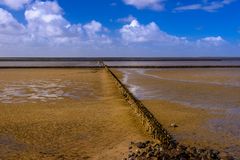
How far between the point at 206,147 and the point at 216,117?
444 centimetres

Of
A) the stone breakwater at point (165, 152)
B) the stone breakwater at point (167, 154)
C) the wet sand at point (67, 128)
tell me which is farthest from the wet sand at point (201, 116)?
the wet sand at point (67, 128)

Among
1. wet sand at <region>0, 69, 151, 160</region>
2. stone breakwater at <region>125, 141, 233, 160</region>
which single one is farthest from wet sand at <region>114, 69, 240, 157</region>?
wet sand at <region>0, 69, 151, 160</region>

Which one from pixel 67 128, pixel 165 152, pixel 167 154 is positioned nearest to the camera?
pixel 167 154

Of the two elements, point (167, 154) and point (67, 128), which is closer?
point (167, 154)

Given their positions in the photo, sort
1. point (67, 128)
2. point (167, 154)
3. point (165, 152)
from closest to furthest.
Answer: point (167, 154), point (165, 152), point (67, 128)

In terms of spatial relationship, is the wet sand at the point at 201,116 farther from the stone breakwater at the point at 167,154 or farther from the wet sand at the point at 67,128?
the wet sand at the point at 67,128

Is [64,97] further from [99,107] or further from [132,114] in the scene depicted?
[132,114]

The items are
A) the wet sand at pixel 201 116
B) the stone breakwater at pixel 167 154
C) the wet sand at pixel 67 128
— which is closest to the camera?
the stone breakwater at pixel 167 154

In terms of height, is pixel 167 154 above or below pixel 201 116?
above

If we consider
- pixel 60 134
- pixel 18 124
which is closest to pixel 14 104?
pixel 18 124

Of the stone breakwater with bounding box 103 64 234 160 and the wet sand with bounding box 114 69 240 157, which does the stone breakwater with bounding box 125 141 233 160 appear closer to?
the stone breakwater with bounding box 103 64 234 160

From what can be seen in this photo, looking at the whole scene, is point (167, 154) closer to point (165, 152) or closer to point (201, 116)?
point (165, 152)

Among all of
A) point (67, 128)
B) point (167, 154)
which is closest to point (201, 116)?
point (67, 128)

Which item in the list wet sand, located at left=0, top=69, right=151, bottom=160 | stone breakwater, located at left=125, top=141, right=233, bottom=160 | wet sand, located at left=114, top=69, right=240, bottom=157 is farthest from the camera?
wet sand, located at left=114, top=69, right=240, bottom=157
